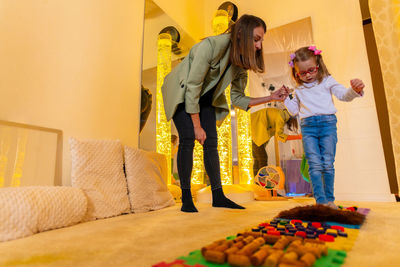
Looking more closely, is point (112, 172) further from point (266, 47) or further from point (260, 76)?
point (266, 47)

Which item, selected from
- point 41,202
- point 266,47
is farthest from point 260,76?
point 41,202

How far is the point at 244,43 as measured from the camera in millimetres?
1140

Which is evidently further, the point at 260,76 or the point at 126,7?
the point at 260,76

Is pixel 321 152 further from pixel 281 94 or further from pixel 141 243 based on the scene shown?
pixel 141 243

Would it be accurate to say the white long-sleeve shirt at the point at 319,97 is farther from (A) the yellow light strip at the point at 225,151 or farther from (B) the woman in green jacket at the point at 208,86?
(A) the yellow light strip at the point at 225,151

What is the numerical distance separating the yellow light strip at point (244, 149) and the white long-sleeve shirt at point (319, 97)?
864 millimetres

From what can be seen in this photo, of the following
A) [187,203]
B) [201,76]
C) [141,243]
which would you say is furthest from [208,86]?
[141,243]

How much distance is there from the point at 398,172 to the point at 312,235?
1352 millimetres

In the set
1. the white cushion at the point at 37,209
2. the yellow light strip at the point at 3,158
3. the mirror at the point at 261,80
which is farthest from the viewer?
the mirror at the point at 261,80

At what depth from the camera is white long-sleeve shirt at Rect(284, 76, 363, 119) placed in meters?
1.22

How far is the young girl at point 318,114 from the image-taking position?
1201mm

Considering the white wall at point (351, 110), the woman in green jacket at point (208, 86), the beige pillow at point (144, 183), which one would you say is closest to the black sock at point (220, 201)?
the woman in green jacket at point (208, 86)

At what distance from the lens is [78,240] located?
2.14 feet

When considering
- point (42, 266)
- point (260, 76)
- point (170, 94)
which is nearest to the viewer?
point (42, 266)
